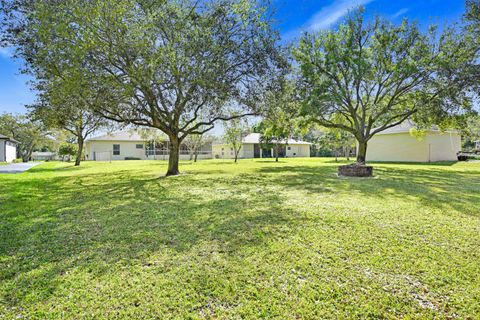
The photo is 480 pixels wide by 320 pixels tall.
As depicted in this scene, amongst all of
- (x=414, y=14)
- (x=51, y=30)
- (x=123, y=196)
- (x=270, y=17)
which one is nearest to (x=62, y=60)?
(x=51, y=30)

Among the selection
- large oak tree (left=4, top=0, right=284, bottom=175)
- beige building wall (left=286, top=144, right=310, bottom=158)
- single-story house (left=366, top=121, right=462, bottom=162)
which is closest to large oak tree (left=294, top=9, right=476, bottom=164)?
large oak tree (left=4, top=0, right=284, bottom=175)

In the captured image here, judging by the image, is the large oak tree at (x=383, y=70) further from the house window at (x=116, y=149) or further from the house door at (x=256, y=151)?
the house window at (x=116, y=149)

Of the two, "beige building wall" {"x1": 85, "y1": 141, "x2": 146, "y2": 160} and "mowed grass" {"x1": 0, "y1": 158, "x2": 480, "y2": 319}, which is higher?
"beige building wall" {"x1": 85, "y1": 141, "x2": 146, "y2": 160}

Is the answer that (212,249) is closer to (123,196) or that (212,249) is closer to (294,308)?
(294,308)

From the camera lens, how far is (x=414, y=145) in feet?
74.5

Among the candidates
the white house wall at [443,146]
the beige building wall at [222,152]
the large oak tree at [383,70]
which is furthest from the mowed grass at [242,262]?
the beige building wall at [222,152]

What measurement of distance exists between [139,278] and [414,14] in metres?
17.3

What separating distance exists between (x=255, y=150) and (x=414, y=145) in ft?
74.0

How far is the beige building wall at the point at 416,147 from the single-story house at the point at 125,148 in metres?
23.1

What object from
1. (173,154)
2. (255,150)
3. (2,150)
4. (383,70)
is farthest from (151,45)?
(255,150)

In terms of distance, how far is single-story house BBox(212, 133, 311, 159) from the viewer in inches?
1575

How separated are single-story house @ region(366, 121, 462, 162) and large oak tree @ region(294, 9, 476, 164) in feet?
25.4

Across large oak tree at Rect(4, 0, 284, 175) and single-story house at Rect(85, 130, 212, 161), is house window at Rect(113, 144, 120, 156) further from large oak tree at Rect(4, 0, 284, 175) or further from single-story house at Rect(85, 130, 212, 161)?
large oak tree at Rect(4, 0, 284, 175)

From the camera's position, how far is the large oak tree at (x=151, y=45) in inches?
286
